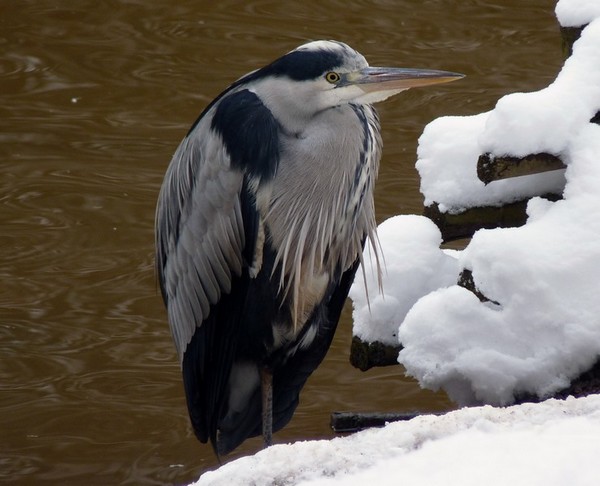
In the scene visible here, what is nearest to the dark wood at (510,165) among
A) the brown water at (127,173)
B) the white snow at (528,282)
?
the white snow at (528,282)

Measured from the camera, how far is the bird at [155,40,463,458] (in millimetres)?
3635

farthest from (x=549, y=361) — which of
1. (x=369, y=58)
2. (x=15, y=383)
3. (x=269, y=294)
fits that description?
(x=369, y=58)

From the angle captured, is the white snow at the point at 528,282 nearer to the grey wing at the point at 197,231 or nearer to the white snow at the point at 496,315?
the white snow at the point at 496,315

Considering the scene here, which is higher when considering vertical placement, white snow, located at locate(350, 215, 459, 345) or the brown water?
white snow, located at locate(350, 215, 459, 345)

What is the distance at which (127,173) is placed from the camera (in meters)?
6.55

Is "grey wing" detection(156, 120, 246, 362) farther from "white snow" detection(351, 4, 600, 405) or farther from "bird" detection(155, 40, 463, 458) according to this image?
"white snow" detection(351, 4, 600, 405)

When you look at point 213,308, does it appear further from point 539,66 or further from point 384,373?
point 539,66

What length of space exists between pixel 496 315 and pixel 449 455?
106cm

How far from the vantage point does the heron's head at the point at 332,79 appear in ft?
11.6

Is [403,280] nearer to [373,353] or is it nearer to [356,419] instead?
[373,353]

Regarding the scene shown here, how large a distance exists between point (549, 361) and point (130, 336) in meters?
2.59

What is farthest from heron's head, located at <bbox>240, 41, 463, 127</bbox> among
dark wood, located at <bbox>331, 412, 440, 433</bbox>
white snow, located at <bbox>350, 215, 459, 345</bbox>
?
dark wood, located at <bbox>331, 412, 440, 433</bbox>

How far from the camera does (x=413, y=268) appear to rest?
3.72 metres

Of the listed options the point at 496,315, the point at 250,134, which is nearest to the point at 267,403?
the point at 250,134
